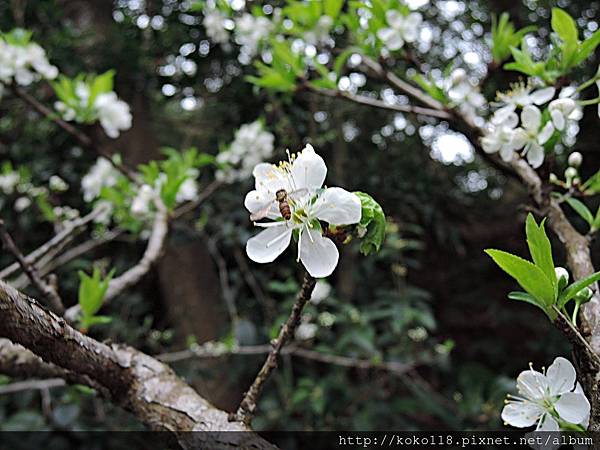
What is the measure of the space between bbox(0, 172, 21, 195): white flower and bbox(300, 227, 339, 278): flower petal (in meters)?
1.46

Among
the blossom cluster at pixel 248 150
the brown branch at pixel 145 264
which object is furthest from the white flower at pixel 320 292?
the brown branch at pixel 145 264

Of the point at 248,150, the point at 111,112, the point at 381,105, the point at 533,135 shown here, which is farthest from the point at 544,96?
the point at 111,112

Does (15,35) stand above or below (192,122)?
above

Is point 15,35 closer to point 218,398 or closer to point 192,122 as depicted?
point 192,122

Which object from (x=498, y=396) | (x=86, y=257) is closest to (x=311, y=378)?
(x=498, y=396)

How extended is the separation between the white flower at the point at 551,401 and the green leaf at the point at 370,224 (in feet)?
0.63

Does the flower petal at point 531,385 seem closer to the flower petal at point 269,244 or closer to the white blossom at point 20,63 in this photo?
the flower petal at point 269,244

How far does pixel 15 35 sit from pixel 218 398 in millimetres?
1177

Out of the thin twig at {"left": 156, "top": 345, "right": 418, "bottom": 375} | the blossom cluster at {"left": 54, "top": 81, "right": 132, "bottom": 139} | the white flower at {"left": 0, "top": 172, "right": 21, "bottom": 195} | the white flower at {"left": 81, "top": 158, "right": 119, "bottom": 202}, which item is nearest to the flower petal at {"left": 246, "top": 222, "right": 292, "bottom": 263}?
the thin twig at {"left": 156, "top": 345, "right": 418, "bottom": 375}

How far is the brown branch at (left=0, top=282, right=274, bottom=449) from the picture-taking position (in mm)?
461

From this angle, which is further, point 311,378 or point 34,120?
point 34,120

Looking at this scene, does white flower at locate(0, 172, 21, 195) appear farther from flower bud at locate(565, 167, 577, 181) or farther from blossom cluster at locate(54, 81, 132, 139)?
flower bud at locate(565, 167, 577, 181)

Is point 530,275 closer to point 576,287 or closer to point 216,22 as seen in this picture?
point 576,287

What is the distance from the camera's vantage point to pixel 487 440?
3.19ft
